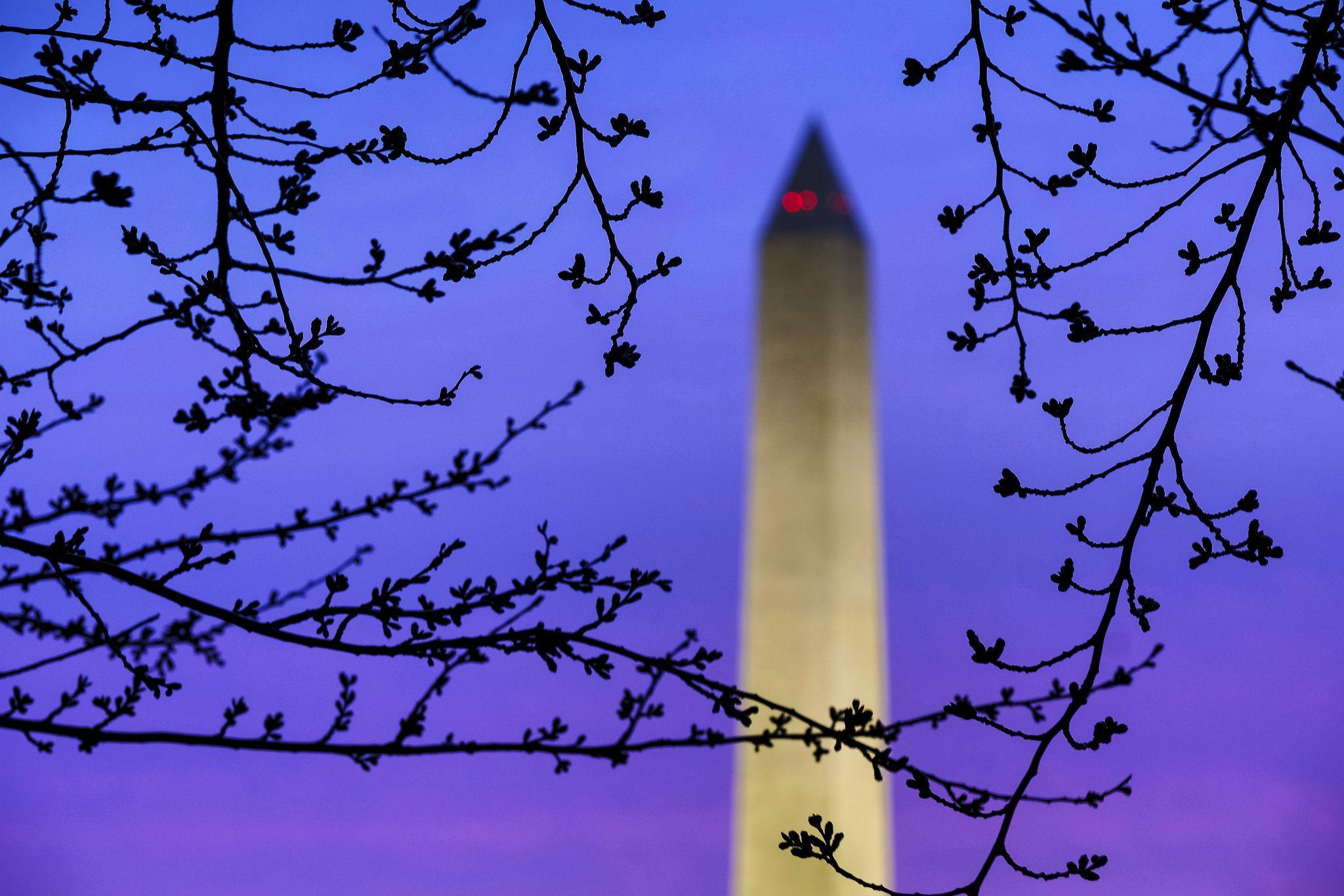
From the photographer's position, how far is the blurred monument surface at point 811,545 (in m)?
14.0

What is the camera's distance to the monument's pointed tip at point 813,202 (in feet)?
48.4

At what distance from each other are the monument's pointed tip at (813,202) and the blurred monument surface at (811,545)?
0.03 meters

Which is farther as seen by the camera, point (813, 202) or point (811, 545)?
point (813, 202)

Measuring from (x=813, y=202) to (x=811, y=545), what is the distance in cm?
358

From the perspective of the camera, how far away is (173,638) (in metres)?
4.41

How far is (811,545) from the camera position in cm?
1414

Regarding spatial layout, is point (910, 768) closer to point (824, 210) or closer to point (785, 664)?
point (785, 664)

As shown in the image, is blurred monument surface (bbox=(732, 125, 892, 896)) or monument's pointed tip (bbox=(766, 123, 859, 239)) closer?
blurred monument surface (bbox=(732, 125, 892, 896))

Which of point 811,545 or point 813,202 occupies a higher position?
point 813,202

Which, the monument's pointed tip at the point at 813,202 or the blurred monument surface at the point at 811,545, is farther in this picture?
the monument's pointed tip at the point at 813,202

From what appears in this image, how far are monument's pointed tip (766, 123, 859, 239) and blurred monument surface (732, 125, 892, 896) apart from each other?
3 cm

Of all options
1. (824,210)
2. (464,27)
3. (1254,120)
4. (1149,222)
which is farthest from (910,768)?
(824,210)

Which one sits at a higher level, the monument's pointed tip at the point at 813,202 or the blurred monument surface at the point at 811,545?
the monument's pointed tip at the point at 813,202

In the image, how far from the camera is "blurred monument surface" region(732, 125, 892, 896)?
1397 centimetres
